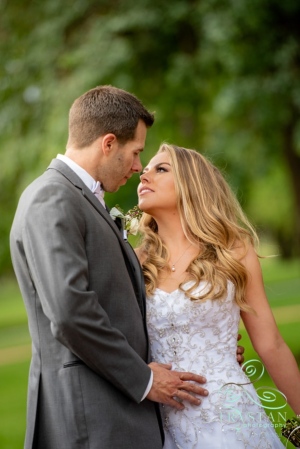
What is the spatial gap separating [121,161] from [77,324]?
894mm

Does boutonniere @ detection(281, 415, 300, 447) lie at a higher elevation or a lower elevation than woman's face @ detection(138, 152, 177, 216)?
lower

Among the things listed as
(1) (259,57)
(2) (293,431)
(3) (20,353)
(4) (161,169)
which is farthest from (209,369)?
(3) (20,353)

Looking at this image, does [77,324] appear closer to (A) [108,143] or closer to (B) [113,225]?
(B) [113,225]

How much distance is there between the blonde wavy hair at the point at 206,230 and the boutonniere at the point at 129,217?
0.47 feet

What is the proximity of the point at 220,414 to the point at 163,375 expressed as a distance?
0.55 meters

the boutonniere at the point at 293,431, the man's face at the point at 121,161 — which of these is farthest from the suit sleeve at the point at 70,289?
the boutonniere at the point at 293,431

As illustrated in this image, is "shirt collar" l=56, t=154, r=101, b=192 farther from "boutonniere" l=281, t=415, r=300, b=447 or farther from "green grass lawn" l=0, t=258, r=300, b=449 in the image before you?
"green grass lawn" l=0, t=258, r=300, b=449

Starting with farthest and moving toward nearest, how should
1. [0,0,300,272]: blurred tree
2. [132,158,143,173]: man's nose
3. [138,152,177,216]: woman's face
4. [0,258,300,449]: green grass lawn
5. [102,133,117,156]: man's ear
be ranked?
[0,258,300,449]: green grass lawn, [0,0,300,272]: blurred tree, [138,152,177,216]: woman's face, [132,158,143,173]: man's nose, [102,133,117,156]: man's ear

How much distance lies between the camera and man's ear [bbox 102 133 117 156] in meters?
3.86

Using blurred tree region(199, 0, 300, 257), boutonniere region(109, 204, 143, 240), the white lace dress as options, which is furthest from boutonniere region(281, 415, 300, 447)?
blurred tree region(199, 0, 300, 257)

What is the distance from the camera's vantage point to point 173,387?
3.94 metres

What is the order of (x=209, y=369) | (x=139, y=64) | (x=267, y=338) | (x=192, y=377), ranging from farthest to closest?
(x=139, y=64) → (x=267, y=338) → (x=209, y=369) → (x=192, y=377)

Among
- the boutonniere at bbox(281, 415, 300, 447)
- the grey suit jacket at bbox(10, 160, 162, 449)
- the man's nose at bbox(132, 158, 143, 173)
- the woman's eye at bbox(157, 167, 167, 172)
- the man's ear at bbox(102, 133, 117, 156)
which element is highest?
the man's ear at bbox(102, 133, 117, 156)

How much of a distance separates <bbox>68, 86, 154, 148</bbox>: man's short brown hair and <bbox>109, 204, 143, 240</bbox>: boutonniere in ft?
1.54
